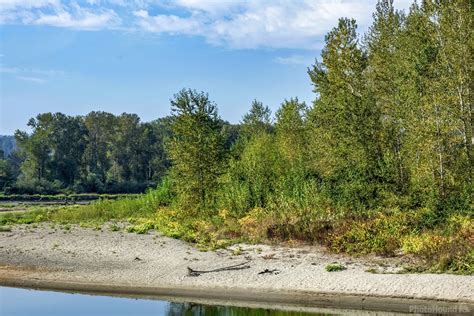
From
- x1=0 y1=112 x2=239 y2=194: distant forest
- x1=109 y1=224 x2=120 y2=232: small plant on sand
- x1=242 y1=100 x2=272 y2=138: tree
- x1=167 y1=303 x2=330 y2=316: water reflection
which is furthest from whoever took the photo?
x1=0 y1=112 x2=239 y2=194: distant forest

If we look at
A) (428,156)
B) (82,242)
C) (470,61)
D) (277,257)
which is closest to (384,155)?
(428,156)

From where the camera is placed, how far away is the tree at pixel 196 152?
40.4 metres

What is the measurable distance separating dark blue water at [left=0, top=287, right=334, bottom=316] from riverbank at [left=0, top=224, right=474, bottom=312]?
32.5 inches

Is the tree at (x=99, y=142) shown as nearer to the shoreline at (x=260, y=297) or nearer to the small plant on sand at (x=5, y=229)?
the small plant on sand at (x=5, y=229)

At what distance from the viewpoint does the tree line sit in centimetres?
3036

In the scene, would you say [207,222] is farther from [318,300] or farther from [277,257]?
[318,300]

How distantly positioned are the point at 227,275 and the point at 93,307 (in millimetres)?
5422

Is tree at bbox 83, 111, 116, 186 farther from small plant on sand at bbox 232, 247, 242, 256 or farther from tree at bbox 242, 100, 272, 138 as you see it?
small plant on sand at bbox 232, 247, 242, 256

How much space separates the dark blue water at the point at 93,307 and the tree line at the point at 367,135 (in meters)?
11.3

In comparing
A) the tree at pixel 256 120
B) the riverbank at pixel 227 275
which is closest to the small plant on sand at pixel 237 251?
the riverbank at pixel 227 275

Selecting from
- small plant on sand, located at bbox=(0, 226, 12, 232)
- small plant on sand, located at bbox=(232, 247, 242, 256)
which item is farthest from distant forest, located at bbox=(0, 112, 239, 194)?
small plant on sand, located at bbox=(232, 247, 242, 256)

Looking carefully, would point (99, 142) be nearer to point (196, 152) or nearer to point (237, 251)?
point (196, 152)

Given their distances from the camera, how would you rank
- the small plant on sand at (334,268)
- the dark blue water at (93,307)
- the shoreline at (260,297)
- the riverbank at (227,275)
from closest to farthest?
the shoreline at (260,297)
the riverbank at (227,275)
the dark blue water at (93,307)
the small plant on sand at (334,268)

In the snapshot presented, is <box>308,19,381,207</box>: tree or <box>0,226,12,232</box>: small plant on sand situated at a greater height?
<box>308,19,381,207</box>: tree
